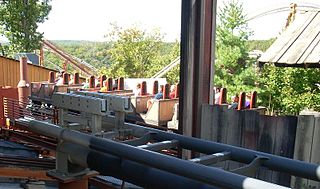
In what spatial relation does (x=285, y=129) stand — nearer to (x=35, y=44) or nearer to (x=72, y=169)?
(x=72, y=169)

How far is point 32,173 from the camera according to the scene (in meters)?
4.05

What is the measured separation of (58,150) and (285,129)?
2.22m

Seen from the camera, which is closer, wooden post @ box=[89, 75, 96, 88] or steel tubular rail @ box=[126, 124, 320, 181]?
steel tubular rail @ box=[126, 124, 320, 181]

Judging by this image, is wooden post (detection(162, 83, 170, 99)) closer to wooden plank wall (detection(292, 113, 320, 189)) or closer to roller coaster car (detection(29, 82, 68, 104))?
roller coaster car (detection(29, 82, 68, 104))

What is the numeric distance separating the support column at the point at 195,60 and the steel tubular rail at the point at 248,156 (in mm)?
1809

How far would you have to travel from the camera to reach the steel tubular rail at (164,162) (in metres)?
1.36

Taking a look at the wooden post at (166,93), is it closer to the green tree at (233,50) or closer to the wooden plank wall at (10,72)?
the green tree at (233,50)

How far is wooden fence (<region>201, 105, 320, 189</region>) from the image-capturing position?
3264mm

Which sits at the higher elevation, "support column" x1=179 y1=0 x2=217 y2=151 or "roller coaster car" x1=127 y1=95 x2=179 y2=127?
"support column" x1=179 y1=0 x2=217 y2=151

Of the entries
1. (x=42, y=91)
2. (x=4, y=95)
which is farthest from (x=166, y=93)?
(x=42, y=91)

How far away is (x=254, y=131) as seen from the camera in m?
3.61

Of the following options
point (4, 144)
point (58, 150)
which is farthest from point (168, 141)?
point (4, 144)

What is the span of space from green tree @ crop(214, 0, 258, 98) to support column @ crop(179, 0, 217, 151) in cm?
1087

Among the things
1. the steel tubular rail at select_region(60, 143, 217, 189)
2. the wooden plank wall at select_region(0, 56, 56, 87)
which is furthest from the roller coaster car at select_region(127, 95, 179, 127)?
the wooden plank wall at select_region(0, 56, 56, 87)
